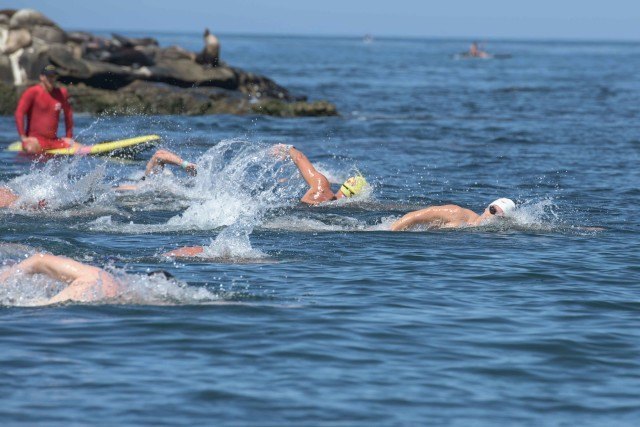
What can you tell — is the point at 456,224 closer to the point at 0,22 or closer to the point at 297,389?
the point at 297,389

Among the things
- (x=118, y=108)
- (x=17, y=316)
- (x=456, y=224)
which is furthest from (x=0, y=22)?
(x=17, y=316)

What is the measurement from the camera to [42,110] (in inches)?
878

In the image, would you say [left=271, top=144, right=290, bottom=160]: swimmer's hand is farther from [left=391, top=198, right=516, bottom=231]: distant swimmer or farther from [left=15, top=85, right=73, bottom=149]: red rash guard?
[left=15, top=85, right=73, bottom=149]: red rash guard

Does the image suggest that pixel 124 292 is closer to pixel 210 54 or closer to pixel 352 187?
pixel 352 187

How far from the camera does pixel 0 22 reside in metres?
41.5

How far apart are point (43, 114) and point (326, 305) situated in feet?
42.5

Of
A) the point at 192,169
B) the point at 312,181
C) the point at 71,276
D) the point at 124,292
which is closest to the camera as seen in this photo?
the point at 71,276

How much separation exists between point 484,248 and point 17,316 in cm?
624

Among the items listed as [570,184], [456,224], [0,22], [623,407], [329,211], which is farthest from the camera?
[0,22]

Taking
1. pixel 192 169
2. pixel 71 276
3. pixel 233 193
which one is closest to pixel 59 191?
pixel 233 193

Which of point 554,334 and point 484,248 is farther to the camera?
point 484,248

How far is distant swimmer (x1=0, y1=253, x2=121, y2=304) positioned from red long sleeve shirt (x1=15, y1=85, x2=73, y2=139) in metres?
12.2

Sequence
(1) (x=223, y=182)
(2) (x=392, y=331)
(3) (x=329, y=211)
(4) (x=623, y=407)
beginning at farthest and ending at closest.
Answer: (1) (x=223, y=182), (3) (x=329, y=211), (2) (x=392, y=331), (4) (x=623, y=407)

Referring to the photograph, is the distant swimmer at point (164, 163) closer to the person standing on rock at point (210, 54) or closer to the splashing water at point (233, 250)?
the splashing water at point (233, 250)
